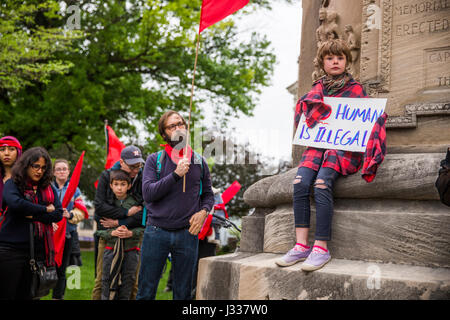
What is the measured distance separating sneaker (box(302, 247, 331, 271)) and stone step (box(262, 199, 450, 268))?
23 cm

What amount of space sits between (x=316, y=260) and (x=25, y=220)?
8.78ft

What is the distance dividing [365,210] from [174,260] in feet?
4.94

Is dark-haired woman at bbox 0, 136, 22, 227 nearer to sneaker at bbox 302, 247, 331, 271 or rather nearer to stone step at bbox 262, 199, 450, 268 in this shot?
stone step at bbox 262, 199, 450, 268

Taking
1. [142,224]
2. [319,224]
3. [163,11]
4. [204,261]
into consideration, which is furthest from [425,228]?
[163,11]

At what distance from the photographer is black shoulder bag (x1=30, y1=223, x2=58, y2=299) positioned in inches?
185

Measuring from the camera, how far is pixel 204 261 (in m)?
4.28

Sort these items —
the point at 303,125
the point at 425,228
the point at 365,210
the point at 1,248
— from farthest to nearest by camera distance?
1. the point at 1,248
2. the point at 303,125
3. the point at 365,210
4. the point at 425,228

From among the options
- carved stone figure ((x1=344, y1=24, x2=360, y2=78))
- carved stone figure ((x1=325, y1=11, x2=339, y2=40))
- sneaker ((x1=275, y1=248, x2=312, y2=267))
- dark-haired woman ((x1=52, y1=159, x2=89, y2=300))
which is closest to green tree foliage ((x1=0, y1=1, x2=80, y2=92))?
dark-haired woman ((x1=52, y1=159, x2=89, y2=300))

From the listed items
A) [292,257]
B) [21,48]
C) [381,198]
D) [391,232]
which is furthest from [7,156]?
[21,48]

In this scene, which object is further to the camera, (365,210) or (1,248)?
(1,248)

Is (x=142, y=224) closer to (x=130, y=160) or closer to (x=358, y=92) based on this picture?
(x=130, y=160)

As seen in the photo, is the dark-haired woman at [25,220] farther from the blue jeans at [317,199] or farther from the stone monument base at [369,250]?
the blue jeans at [317,199]

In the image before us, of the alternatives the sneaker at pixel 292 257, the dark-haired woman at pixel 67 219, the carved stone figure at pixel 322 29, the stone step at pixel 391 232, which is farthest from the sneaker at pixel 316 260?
the dark-haired woman at pixel 67 219

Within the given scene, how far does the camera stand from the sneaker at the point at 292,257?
3605 mm
